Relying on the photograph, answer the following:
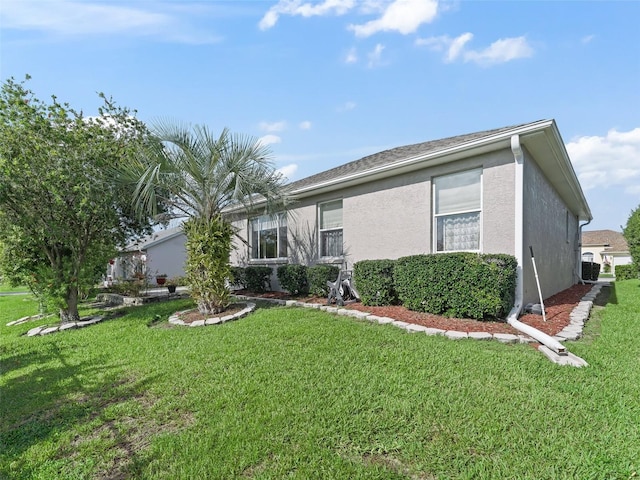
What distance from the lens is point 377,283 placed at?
680cm

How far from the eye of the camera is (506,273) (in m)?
5.24

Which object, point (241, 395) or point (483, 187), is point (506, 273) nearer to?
point (483, 187)

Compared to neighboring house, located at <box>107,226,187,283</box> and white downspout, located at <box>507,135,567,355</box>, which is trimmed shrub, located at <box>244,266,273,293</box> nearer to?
white downspout, located at <box>507,135,567,355</box>

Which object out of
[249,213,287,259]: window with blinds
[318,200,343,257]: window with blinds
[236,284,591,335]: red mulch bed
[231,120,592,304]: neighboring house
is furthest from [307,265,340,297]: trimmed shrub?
[249,213,287,259]: window with blinds

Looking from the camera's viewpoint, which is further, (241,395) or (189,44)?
(189,44)

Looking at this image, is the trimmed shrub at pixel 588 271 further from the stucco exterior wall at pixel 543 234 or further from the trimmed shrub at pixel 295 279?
the trimmed shrub at pixel 295 279

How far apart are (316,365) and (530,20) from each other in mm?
7931

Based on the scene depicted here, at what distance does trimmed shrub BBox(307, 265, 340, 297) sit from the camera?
8.25 meters

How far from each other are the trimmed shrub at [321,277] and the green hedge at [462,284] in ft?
8.05

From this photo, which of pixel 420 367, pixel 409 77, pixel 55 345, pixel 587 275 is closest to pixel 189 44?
pixel 409 77

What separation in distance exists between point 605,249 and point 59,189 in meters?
45.2

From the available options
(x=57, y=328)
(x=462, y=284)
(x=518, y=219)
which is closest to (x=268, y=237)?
(x=57, y=328)

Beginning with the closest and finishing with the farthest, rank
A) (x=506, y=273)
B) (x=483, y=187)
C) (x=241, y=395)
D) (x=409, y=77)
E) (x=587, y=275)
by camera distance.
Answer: (x=241, y=395) → (x=506, y=273) → (x=483, y=187) → (x=409, y=77) → (x=587, y=275)

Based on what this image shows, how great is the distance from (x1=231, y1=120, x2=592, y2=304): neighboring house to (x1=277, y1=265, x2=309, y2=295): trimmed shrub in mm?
603
